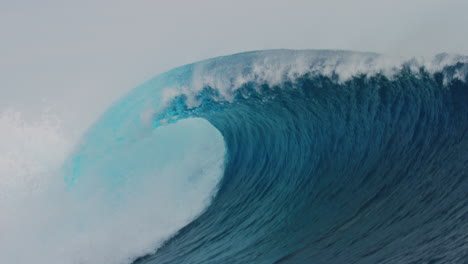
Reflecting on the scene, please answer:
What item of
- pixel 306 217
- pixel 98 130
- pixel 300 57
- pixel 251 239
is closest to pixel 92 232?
pixel 98 130

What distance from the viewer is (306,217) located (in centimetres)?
707

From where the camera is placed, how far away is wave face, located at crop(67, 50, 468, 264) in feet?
19.1

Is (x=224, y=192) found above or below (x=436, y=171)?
above

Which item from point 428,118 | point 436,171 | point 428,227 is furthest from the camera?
point 428,118

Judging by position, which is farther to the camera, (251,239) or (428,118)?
(428,118)

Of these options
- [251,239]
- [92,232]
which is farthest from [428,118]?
[92,232]

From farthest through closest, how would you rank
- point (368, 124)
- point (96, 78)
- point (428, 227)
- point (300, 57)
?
point (96, 78)
point (300, 57)
point (368, 124)
point (428, 227)

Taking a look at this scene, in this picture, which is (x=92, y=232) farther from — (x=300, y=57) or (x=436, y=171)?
(x=436, y=171)

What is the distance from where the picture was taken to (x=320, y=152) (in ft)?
28.3

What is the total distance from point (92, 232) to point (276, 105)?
3961 millimetres

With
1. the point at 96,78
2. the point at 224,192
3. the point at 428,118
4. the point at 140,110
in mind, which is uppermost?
the point at 96,78

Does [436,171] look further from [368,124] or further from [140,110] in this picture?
[140,110]

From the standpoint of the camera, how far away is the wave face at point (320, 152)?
582 centimetres

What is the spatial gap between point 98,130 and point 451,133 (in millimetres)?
6216
